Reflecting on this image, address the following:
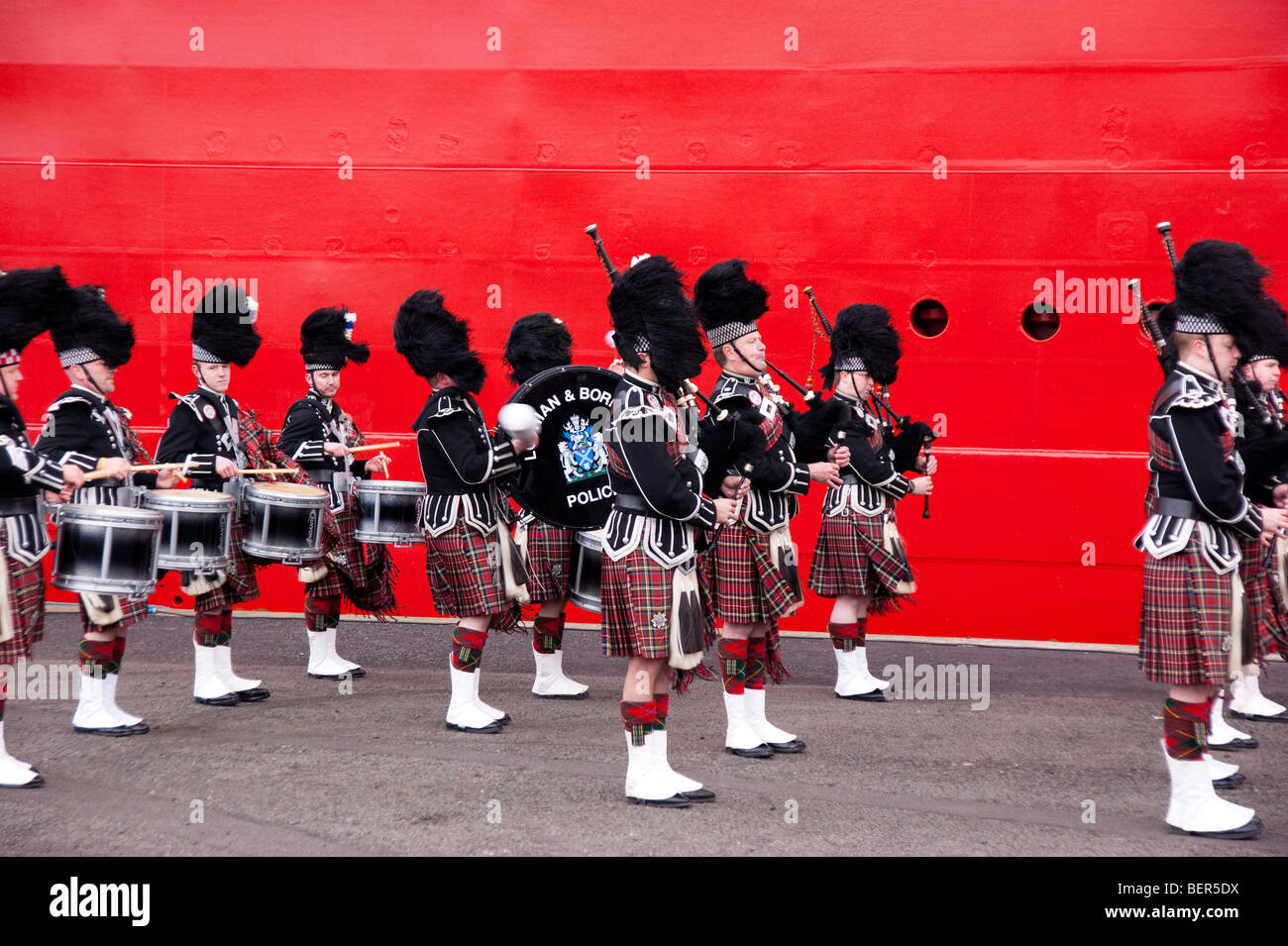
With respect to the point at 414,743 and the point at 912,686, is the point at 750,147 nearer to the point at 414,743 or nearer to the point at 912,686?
the point at 912,686

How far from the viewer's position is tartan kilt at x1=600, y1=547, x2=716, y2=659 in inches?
179

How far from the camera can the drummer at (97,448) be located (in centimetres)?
545

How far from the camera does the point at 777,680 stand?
5848 mm

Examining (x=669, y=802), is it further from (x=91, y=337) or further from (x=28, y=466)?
(x=91, y=337)

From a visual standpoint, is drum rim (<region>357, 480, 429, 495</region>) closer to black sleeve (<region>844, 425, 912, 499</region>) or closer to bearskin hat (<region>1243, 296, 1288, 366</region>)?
black sleeve (<region>844, 425, 912, 499</region>)

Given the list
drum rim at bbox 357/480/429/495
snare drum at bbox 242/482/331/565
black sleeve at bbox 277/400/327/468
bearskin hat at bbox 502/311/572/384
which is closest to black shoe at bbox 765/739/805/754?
drum rim at bbox 357/480/429/495

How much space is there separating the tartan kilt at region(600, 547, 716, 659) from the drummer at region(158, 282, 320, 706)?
2574 millimetres

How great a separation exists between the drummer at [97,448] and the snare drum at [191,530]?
0.24 meters

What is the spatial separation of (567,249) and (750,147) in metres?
1.49

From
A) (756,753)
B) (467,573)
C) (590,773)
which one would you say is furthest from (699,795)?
(467,573)

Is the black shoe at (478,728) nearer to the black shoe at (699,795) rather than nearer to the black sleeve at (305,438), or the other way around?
the black shoe at (699,795)

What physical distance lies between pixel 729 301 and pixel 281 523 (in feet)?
8.55

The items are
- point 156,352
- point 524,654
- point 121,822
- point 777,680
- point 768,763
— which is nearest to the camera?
point 121,822

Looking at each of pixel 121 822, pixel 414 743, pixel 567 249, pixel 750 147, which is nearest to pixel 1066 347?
pixel 750 147
